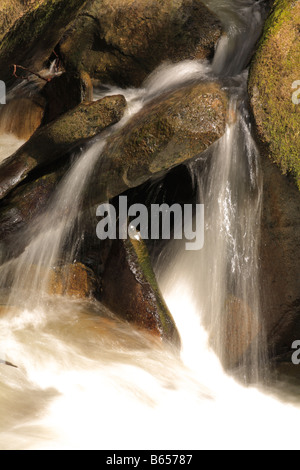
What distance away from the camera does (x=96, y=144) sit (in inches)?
202

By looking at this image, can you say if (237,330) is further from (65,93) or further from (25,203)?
(65,93)

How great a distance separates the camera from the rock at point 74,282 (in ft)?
17.2

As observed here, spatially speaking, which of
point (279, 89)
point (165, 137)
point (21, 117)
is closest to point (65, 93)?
point (21, 117)

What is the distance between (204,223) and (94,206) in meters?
1.04

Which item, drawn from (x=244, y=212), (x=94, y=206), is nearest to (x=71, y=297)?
(x=94, y=206)

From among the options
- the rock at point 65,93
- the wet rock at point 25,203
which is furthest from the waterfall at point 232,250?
the rock at point 65,93

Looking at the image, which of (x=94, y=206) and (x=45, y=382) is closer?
(x=45, y=382)

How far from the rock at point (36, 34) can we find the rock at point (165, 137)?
2.82 m

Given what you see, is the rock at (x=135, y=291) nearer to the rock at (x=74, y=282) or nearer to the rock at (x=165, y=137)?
the rock at (x=74, y=282)

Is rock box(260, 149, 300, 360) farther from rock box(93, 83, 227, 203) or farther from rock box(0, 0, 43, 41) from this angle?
rock box(0, 0, 43, 41)

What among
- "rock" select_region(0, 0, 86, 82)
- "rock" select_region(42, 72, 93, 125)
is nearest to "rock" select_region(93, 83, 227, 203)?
"rock" select_region(42, 72, 93, 125)

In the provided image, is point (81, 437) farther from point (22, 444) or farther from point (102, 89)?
point (102, 89)

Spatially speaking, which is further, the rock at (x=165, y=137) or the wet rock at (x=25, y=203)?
the wet rock at (x=25, y=203)

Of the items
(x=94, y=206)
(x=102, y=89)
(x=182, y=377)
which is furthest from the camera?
(x=102, y=89)
